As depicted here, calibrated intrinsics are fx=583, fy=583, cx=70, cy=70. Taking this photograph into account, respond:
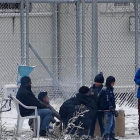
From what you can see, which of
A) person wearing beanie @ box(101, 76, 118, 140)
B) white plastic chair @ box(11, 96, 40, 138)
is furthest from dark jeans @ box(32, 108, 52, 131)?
person wearing beanie @ box(101, 76, 118, 140)

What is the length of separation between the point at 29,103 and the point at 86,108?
102 centimetres

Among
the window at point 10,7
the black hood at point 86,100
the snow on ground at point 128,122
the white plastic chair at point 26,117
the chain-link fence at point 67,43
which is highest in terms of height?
the window at point 10,7

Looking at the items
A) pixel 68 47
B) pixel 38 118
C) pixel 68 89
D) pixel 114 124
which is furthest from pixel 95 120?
pixel 68 47

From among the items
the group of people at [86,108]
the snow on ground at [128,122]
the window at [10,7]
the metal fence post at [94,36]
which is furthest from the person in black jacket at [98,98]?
the window at [10,7]

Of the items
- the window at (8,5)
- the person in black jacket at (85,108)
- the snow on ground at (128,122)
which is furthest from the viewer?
the window at (8,5)

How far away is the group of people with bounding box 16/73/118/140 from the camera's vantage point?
9219 mm

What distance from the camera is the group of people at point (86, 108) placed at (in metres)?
9.22

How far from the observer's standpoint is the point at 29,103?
9641mm

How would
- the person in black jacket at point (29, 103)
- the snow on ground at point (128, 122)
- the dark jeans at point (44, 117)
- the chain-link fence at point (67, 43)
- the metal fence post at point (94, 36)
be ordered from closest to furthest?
the person in black jacket at point (29, 103) < the dark jeans at point (44, 117) < the snow on ground at point (128, 122) < the metal fence post at point (94, 36) < the chain-link fence at point (67, 43)

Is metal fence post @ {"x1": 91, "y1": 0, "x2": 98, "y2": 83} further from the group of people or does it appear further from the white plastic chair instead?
the white plastic chair

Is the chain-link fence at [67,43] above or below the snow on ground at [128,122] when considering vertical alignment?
above

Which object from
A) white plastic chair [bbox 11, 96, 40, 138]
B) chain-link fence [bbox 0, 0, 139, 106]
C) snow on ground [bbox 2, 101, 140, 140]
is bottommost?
snow on ground [bbox 2, 101, 140, 140]

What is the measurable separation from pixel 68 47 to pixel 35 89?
1360mm

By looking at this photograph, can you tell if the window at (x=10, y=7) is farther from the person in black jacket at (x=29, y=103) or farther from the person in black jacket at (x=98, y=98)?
the person in black jacket at (x=98, y=98)
